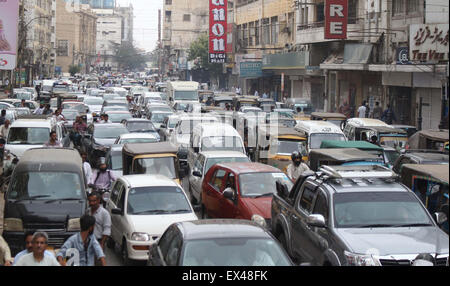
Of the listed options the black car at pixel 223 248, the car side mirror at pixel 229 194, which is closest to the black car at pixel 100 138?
the car side mirror at pixel 229 194

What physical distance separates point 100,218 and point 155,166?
6184 millimetres

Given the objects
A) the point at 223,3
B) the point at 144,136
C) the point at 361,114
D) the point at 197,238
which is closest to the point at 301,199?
the point at 197,238

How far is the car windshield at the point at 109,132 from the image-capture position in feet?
85.1

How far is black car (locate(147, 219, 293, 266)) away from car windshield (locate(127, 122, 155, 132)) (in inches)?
798

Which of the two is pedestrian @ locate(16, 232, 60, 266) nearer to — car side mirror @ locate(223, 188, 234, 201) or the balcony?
car side mirror @ locate(223, 188, 234, 201)

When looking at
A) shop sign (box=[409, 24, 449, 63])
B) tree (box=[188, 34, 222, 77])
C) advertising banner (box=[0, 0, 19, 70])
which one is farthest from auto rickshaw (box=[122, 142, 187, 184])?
tree (box=[188, 34, 222, 77])

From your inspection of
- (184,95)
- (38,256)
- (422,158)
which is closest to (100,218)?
(38,256)

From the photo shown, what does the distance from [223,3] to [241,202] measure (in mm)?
50146

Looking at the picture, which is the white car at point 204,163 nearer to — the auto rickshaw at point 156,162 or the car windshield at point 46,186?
the auto rickshaw at point 156,162

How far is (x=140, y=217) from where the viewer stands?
12922 millimetres

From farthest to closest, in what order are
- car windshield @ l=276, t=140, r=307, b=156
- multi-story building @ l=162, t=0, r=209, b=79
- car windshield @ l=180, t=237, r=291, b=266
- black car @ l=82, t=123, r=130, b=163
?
multi-story building @ l=162, t=0, r=209, b=79 < black car @ l=82, t=123, r=130, b=163 < car windshield @ l=276, t=140, r=307, b=156 < car windshield @ l=180, t=237, r=291, b=266

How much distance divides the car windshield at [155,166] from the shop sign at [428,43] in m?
15.6

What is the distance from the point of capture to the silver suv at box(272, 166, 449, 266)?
30.8 ft

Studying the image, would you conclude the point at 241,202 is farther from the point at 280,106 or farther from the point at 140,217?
the point at 280,106
